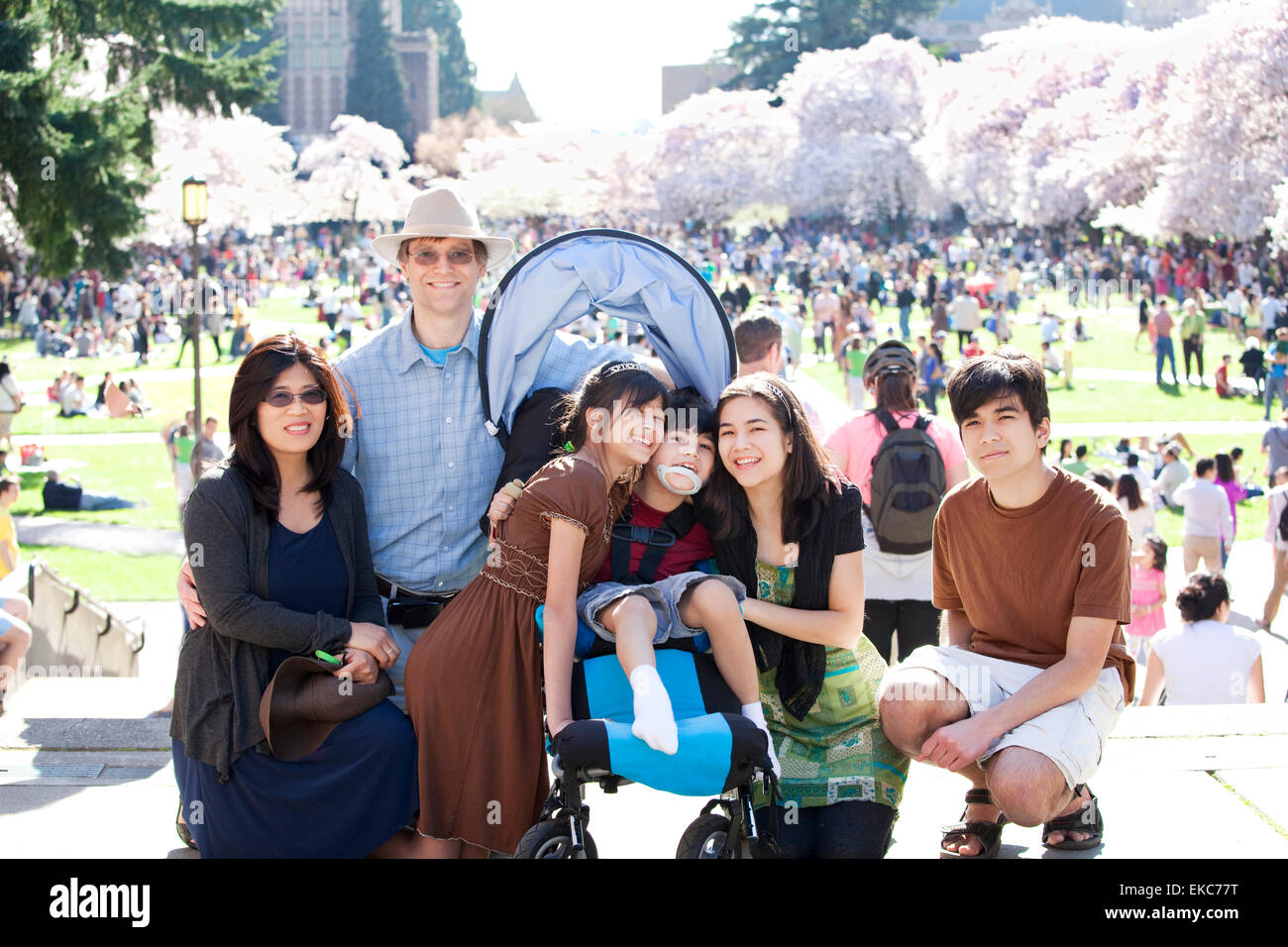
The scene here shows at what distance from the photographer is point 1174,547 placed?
1277cm

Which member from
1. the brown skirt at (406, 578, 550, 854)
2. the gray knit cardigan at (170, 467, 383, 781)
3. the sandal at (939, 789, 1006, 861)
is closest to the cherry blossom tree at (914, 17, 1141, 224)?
the sandal at (939, 789, 1006, 861)

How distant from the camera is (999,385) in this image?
3.19 metres

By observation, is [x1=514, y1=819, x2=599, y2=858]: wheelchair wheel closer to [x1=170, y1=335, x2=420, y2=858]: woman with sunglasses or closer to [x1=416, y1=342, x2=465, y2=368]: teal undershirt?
Answer: [x1=170, y1=335, x2=420, y2=858]: woman with sunglasses

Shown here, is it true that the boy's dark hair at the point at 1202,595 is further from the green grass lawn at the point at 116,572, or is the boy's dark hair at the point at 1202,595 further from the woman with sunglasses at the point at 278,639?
the green grass lawn at the point at 116,572

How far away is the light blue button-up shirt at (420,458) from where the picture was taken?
3.55m

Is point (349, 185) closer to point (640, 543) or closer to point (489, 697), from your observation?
point (640, 543)

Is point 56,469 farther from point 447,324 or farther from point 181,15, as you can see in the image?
point 447,324

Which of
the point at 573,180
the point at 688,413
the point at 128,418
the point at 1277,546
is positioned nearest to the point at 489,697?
the point at 688,413

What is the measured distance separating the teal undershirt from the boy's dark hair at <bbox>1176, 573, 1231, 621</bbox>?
3.83m

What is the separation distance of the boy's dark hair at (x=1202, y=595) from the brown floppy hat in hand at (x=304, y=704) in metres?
4.18

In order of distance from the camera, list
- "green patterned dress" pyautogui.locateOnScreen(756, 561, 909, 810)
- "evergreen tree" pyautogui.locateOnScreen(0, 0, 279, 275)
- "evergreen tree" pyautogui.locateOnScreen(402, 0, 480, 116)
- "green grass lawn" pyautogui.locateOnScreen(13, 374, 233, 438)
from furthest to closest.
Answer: "evergreen tree" pyautogui.locateOnScreen(402, 0, 480, 116), "green grass lawn" pyautogui.locateOnScreen(13, 374, 233, 438), "evergreen tree" pyautogui.locateOnScreen(0, 0, 279, 275), "green patterned dress" pyautogui.locateOnScreen(756, 561, 909, 810)

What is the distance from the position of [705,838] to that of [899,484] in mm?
2176

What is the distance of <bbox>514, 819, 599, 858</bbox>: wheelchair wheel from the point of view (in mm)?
2742
